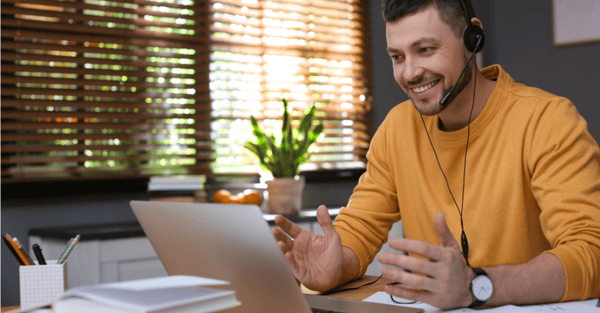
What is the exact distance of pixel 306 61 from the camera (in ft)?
9.61

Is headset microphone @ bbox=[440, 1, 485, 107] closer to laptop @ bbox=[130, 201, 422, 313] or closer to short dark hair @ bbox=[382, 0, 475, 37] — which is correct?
short dark hair @ bbox=[382, 0, 475, 37]

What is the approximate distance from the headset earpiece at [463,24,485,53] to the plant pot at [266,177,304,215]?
1.35m

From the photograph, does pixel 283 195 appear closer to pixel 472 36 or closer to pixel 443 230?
pixel 472 36

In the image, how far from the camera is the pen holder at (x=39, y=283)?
2.78ft

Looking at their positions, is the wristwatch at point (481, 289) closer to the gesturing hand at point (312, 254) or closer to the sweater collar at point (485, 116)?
the gesturing hand at point (312, 254)

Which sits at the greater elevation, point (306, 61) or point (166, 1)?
point (166, 1)

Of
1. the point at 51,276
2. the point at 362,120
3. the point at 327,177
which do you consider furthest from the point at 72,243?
the point at 362,120

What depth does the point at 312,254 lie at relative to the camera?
104 cm

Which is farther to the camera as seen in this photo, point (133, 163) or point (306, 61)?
point (306, 61)

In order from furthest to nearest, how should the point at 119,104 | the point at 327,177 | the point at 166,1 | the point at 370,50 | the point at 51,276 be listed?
the point at 370,50 → the point at 327,177 → the point at 166,1 → the point at 119,104 → the point at 51,276

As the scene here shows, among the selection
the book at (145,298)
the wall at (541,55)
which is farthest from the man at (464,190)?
the wall at (541,55)

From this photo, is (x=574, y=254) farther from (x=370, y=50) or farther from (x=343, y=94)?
(x=370, y=50)

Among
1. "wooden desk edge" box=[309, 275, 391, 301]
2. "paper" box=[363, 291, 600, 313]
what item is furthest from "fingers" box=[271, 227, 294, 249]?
"paper" box=[363, 291, 600, 313]

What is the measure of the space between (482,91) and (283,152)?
1.32 m
